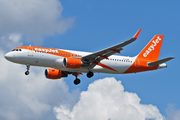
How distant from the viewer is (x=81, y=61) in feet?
162

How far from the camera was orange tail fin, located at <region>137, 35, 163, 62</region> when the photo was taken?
56188 mm

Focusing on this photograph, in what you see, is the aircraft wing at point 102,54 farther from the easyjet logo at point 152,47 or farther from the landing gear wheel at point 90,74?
the easyjet logo at point 152,47

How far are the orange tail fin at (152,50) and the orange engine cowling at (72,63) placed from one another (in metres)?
11.5

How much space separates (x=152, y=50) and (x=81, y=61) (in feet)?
45.6

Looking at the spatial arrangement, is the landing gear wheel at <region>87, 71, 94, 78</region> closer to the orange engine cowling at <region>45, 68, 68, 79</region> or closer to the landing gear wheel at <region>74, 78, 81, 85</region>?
the landing gear wheel at <region>74, 78, 81, 85</region>

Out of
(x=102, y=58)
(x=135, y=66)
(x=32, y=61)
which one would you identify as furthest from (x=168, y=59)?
(x=32, y=61)

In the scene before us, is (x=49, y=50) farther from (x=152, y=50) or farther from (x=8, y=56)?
(x=152, y=50)

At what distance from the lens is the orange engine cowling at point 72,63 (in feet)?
158

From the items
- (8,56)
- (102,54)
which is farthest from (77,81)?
(8,56)

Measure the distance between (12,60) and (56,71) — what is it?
28.1ft

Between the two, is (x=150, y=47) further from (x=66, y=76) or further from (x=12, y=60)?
(x=12, y=60)

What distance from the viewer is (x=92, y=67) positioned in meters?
50.7

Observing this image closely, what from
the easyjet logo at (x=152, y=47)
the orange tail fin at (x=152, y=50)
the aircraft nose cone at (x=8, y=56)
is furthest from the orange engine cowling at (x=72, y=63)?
the easyjet logo at (x=152, y=47)

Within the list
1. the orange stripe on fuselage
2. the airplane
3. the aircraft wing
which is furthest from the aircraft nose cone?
the aircraft wing
